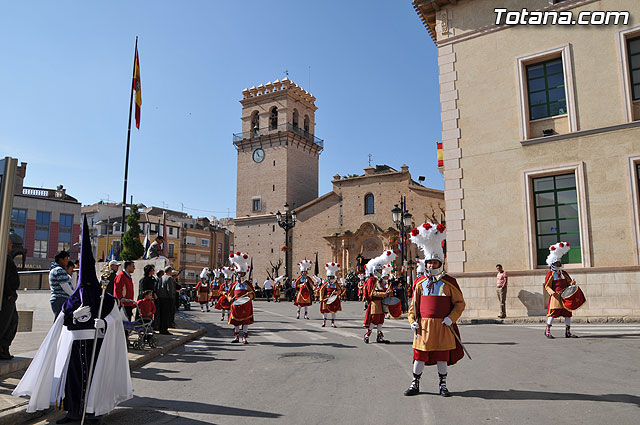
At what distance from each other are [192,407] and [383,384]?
101 inches

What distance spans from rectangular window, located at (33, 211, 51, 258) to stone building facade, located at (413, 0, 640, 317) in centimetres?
5122

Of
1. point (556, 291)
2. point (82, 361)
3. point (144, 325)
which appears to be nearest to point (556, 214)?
point (556, 291)

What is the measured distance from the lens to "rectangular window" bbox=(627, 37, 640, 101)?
1527cm

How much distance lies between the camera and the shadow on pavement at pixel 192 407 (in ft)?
18.0

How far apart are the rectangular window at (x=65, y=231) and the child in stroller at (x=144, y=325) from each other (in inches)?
2052

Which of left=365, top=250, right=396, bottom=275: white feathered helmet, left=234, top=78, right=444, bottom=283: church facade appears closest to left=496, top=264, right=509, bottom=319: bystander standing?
left=365, top=250, right=396, bottom=275: white feathered helmet

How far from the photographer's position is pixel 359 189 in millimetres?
53375

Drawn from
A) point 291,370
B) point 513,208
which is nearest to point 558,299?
point 513,208

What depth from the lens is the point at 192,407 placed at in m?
5.84

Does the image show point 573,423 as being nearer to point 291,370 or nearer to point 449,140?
point 291,370

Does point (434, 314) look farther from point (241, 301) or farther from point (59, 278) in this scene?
point (241, 301)

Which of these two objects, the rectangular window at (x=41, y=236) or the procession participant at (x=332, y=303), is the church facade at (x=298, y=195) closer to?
the rectangular window at (x=41, y=236)

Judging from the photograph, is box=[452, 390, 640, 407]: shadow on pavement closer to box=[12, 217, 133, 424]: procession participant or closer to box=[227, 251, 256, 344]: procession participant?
box=[12, 217, 133, 424]: procession participant

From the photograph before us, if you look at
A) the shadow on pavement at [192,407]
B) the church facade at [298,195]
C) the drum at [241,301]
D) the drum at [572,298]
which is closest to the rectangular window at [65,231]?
the church facade at [298,195]
